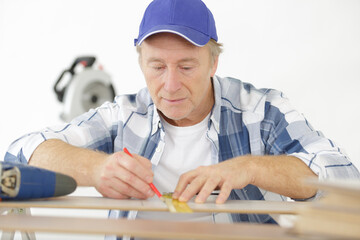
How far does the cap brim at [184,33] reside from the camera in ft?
4.93

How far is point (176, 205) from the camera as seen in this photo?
3.56 ft

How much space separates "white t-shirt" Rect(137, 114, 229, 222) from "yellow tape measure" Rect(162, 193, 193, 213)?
481mm

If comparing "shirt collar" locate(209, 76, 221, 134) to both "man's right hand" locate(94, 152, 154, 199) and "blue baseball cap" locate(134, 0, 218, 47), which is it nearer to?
"blue baseball cap" locate(134, 0, 218, 47)

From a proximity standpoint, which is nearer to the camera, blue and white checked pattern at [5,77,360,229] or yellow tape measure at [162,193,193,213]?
yellow tape measure at [162,193,193,213]

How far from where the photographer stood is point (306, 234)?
0.73 m

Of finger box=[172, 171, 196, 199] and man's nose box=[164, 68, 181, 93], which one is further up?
man's nose box=[164, 68, 181, 93]

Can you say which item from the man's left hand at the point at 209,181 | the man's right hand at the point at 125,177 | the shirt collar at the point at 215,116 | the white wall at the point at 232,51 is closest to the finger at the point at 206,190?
the man's left hand at the point at 209,181

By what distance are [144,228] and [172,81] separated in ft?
2.71

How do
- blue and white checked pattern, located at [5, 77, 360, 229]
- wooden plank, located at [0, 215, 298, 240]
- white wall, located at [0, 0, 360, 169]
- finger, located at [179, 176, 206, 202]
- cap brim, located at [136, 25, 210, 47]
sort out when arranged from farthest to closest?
1. white wall, located at [0, 0, 360, 169]
2. blue and white checked pattern, located at [5, 77, 360, 229]
3. cap brim, located at [136, 25, 210, 47]
4. finger, located at [179, 176, 206, 202]
5. wooden plank, located at [0, 215, 298, 240]

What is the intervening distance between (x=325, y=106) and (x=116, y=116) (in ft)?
9.54

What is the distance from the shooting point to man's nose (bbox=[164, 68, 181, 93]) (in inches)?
60.4

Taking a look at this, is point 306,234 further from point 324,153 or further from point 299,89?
point 299,89

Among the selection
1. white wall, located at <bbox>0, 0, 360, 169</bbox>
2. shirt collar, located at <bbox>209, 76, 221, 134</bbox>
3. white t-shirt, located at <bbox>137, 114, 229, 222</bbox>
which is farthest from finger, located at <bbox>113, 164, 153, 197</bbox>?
white wall, located at <bbox>0, 0, 360, 169</bbox>

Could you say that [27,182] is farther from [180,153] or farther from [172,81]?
[180,153]
